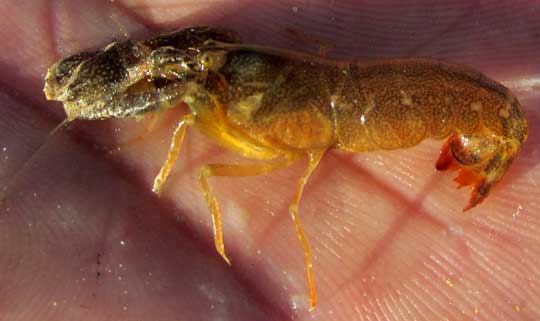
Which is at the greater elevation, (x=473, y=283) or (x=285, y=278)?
(x=473, y=283)

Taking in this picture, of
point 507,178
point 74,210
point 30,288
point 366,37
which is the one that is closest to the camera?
point 30,288

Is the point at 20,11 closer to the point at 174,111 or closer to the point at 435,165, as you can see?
the point at 174,111

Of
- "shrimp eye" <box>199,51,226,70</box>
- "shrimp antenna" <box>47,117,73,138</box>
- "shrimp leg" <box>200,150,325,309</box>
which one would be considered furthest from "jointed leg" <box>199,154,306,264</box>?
"shrimp antenna" <box>47,117,73,138</box>

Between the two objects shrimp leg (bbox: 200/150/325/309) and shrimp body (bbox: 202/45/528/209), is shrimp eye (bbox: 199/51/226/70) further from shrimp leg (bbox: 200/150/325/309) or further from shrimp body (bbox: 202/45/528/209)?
shrimp leg (bbox: 200/150/325/309)

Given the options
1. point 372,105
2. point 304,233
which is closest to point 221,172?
point 304,233

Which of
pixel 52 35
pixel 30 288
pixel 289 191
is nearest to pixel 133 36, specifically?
pixel 52 35

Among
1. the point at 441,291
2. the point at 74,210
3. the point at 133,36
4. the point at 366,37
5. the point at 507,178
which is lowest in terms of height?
the point at 74,210
